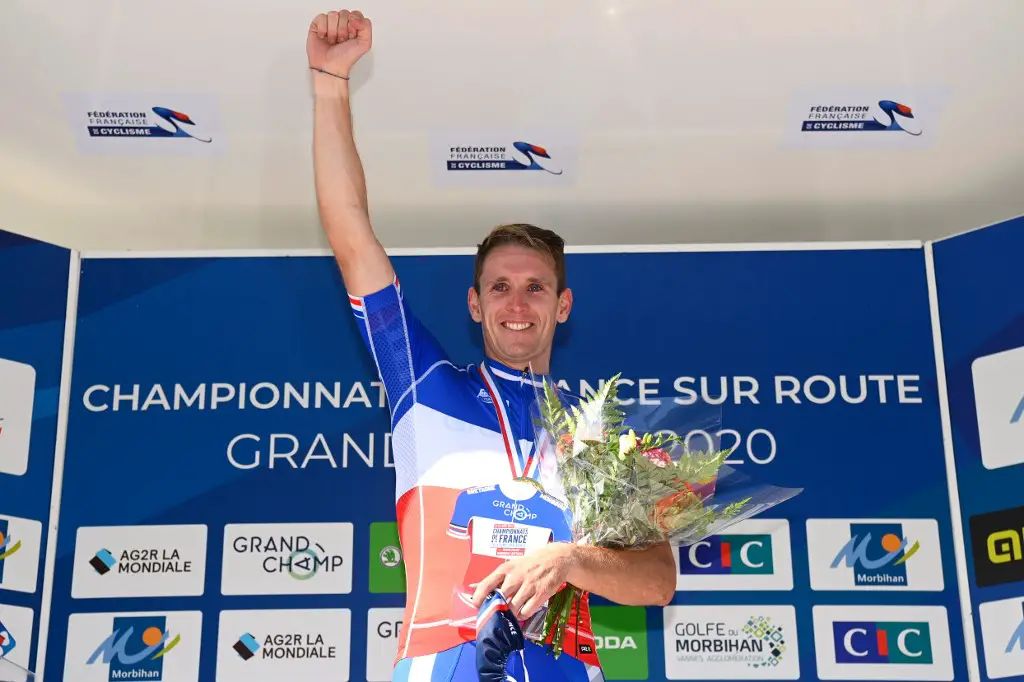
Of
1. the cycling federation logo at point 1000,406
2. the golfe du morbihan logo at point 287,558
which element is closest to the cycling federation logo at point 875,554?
the cycling federation logo at point 1000,406

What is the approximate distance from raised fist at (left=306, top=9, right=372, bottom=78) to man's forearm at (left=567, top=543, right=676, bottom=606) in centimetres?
136

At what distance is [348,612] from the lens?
3.79 m

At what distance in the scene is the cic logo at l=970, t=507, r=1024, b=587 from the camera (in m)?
3.69

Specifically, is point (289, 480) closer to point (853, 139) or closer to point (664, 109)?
point (664, 109)

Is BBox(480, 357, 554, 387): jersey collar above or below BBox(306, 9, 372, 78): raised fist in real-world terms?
below

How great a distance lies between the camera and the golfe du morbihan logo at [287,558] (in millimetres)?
3811

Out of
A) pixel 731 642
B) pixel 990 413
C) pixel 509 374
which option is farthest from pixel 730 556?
pixel 509 374

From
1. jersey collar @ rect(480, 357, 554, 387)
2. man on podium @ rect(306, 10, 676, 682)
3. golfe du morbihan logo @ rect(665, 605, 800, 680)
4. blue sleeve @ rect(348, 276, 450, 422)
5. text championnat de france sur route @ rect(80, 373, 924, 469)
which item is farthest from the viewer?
text championnat de france sur route @ rect(80, 373, 924, 469)

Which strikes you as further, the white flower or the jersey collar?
the jersey collar

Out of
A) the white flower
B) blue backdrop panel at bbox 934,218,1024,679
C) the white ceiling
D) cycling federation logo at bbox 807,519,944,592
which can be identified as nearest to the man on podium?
the white flower

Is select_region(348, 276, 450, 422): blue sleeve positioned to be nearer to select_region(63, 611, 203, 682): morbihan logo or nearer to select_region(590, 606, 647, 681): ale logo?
select_region(590, 606, 647, 681): ale logo

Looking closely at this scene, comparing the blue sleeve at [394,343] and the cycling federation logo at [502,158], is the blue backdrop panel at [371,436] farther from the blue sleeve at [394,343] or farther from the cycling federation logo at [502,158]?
the blue sleeve at [394,343]

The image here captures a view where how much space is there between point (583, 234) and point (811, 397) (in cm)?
103

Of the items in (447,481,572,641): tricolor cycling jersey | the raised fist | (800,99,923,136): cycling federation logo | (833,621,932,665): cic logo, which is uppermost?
(800,99,923,136): cycling federation logo
